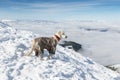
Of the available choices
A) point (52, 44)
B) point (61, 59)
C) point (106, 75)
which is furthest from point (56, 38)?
point (106, 75)

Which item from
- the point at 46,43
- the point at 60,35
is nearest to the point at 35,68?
the point at 46,43

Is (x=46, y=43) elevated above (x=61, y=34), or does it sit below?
below

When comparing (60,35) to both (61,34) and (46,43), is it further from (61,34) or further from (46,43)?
(46,43)

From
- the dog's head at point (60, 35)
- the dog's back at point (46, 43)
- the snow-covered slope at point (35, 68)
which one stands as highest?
the dog's head at point (60, 35)

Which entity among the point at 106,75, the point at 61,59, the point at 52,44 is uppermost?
the point at 52,44

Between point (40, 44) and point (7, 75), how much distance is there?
343 cm

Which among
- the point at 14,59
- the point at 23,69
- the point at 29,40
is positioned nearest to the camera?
the point at 23,69

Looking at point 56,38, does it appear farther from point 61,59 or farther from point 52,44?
point 61,59

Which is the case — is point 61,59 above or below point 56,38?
below

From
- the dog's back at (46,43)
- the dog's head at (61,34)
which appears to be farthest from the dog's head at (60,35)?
the dog's back at (46,43)

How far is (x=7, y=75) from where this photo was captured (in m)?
15.9

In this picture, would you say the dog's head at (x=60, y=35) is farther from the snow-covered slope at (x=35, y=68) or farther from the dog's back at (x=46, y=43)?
the snow-covered slope at (x=35, y=68)

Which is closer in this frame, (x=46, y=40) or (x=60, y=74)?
(x=60, y=74)

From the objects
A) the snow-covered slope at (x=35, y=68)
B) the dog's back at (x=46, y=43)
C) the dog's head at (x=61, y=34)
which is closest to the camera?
the snow-covered slope at (x=35, y=68)
